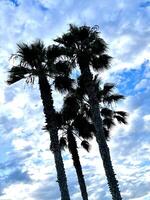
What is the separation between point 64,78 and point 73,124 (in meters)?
7.54

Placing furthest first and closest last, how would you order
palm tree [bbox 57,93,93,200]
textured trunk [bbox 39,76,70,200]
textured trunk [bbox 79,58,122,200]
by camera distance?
palm tree [bbox 57,93,93,200] < textured trunk [bbox 79,58,122,200] < textured trunk [bbox 39,76,70,200]

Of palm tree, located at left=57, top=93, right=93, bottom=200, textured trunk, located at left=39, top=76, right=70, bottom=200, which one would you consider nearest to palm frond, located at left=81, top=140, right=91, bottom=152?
palm tree, located at left=57, top=93, right=93, bottom=200

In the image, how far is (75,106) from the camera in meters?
39.1

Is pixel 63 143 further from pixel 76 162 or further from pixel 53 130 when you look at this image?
pixel 53 130

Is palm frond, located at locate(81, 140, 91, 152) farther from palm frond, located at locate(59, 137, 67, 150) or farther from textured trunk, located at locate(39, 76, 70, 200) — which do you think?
textured trunk, located at locate(39, 76, 70, 200)

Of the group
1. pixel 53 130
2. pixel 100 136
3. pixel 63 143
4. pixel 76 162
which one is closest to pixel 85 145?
pixel 63 143

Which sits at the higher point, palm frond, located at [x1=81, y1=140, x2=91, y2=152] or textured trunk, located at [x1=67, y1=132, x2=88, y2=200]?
palm frond, located at [x1=81, y1=140, x2=91, y2=152]

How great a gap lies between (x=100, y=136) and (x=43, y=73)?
5370 mm

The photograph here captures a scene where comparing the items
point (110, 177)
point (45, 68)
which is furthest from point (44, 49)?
point (110, 177)

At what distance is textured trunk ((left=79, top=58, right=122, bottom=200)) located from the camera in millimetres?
31375

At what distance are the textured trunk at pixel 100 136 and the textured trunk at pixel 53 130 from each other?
9.42 ft

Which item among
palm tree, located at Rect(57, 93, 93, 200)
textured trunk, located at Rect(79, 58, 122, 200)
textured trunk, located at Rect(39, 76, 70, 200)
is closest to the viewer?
textured trunk, located at Rect(39, 76, 70, 200)

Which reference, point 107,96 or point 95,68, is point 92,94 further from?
point 107,96

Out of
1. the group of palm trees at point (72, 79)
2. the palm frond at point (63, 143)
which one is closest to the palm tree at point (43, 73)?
the group of palm trees at point (72, 79)
